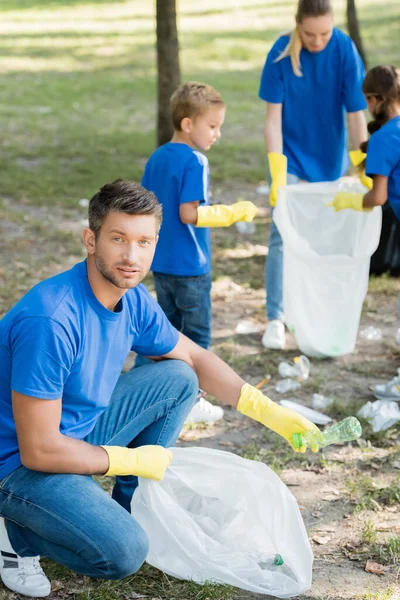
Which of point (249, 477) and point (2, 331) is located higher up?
point (2, 331)

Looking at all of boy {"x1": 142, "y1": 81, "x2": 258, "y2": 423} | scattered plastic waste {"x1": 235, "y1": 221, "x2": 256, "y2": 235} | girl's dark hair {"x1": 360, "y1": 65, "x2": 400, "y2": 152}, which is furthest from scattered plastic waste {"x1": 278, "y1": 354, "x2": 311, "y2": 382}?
scattered plastic waste {"x1": 235, "y1": 221, "x2": 256, "y2": 235}

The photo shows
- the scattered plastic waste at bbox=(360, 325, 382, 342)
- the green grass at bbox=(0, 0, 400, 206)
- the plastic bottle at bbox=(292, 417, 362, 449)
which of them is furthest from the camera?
the green grass at bbox=(0, 0, 400, 206)

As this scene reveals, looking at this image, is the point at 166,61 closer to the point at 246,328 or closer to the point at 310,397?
the point at 246,328

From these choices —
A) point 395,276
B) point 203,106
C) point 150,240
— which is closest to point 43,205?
point 395,276

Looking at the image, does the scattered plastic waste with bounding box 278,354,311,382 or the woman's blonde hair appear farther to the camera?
the scattered plastic waste with bounding box 278,354,311,382

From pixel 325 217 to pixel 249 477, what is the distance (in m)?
1.75

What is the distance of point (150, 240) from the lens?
216 centimetres

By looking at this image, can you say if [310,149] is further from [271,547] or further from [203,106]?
[271,547]

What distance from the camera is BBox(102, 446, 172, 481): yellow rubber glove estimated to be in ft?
6.75

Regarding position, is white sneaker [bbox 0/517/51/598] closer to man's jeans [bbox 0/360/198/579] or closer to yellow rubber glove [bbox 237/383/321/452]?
man's jeans [bbox 0/360/198/579]

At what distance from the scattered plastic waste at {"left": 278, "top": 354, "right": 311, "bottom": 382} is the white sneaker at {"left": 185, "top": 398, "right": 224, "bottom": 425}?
467 millimetres

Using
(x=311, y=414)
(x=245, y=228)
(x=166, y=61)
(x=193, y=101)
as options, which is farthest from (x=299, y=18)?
(x=166, y=61)

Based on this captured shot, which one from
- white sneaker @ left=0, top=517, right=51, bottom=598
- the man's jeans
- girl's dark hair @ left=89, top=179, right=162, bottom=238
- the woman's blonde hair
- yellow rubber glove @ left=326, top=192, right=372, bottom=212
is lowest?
white sneaker @ left=0, top=517, right=51, bottom=598

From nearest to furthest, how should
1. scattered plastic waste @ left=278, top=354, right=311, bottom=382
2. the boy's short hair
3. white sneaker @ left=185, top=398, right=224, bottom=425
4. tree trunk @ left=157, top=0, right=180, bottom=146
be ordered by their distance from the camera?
the boy's short hair, white sneaker @ left=185, top=398, right=224, bottom=425, scattered plastic waste @ left=278, top=354, right=311, bottom=382, tree trunk @ left=157, top=0, right=180, bottom=146
